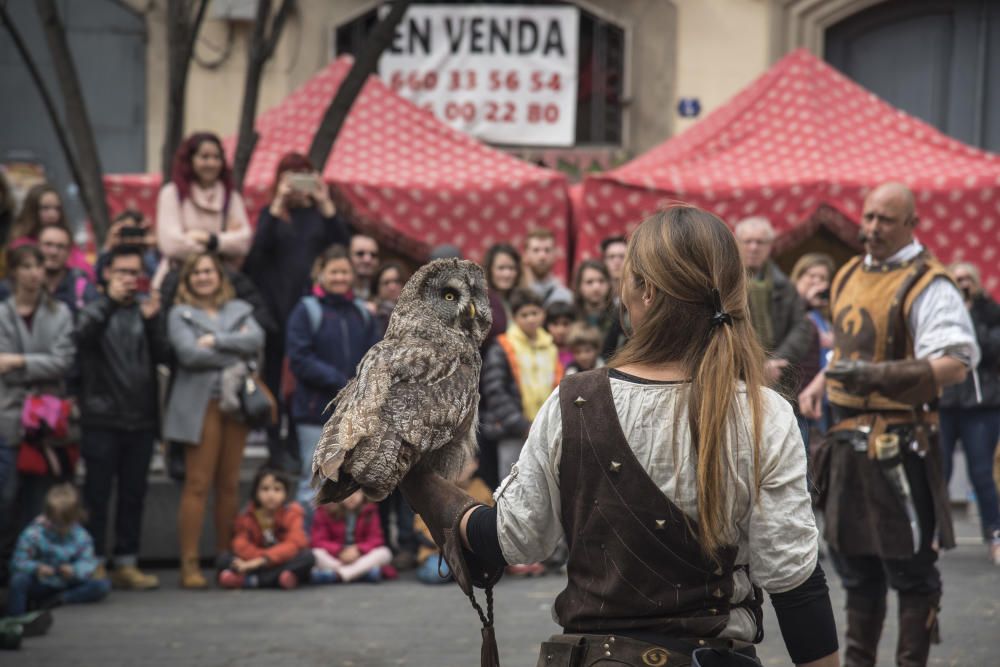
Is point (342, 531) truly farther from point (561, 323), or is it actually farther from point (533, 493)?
point (533, 493)

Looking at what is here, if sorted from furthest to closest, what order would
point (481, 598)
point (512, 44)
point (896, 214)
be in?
1. point (512, 44)
2. point (481, 598)
3. point (896, 214)

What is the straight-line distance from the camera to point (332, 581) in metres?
8.32

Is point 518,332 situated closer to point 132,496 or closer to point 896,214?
point 132,496

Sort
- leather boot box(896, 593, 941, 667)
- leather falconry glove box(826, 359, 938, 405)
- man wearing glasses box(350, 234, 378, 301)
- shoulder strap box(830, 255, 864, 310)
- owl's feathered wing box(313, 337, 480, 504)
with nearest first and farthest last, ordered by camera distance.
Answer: owl's feathered wing box(313, 337, 480, 504)
leather falconry glove box(826, 359, 938, 405)
leather boot box(896, 593, 941, 667)
shoulder strap box(830, 255, 864, 310)
man wearing glasses box(350, 234, 378, 301)

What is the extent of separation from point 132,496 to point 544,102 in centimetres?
829

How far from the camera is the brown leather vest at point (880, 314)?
5.31 meters

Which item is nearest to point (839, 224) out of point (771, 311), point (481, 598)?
point (771, 311)

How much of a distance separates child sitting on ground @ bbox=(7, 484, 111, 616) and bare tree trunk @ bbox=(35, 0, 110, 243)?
3.18 meters

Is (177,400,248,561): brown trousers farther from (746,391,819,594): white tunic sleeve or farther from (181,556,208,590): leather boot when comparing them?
(746,391,819,594): white tunic sleeve

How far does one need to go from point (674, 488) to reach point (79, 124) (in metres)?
8.71

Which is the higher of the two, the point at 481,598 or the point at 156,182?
the point at 156,182

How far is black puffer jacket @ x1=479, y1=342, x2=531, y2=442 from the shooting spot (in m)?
8.45

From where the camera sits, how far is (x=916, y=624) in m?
5.41

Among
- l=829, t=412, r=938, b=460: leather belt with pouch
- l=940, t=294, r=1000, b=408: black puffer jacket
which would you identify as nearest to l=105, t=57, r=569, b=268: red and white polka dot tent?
l=940, t=294, r=1000, b=408: black puffer jacket
